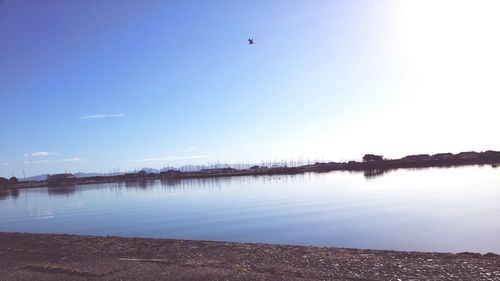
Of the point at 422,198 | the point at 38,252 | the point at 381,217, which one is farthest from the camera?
the point at 422,198

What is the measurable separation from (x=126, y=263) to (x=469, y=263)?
12.8 meters

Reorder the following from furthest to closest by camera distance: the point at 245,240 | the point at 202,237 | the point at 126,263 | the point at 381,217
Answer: the point at 381,217 < the point at 202,237 < the point at 245,240 < the point at 126,263

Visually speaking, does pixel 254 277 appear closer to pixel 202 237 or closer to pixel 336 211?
pixel 202 237

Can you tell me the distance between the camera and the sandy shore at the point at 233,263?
13633 mm

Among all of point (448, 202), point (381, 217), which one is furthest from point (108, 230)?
point (448, 202)

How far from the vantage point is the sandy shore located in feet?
44.7

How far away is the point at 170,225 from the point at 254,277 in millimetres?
24030

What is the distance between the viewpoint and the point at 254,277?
44.4ft

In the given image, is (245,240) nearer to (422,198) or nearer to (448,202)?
(448,202)

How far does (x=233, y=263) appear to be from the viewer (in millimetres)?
16047

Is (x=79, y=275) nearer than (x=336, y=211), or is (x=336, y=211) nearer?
(x=79, y=275)

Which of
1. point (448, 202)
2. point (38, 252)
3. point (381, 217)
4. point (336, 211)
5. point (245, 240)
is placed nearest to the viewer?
point (38, 252)

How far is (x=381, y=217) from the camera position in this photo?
3491 cm

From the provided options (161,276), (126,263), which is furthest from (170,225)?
(161,276)
